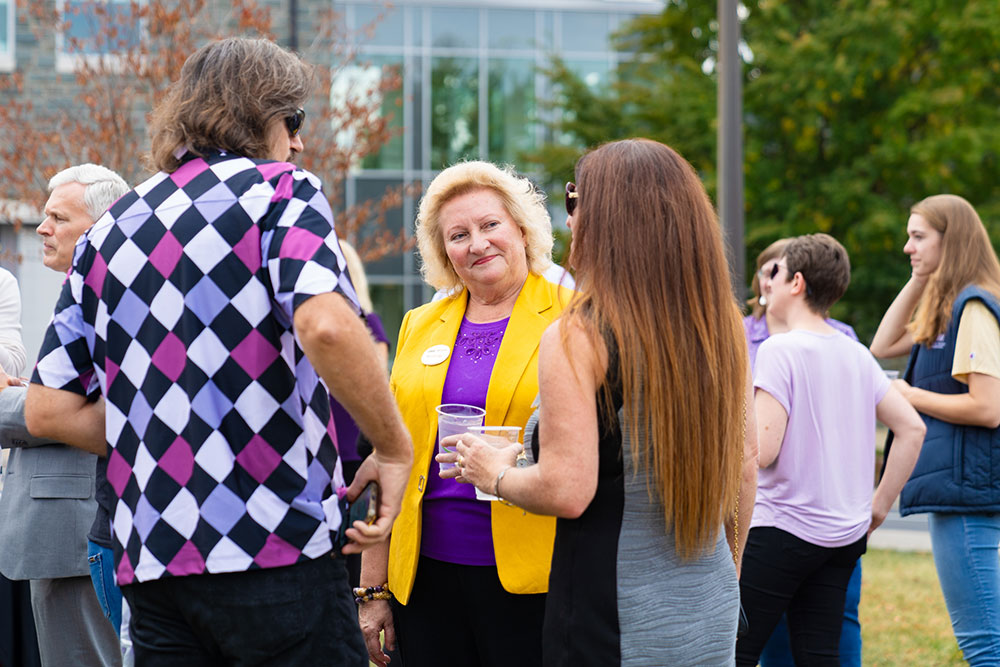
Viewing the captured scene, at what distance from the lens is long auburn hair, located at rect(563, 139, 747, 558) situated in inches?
89.7

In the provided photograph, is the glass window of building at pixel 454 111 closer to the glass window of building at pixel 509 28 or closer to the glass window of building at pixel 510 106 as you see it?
the glass window of building at pixel 510 106

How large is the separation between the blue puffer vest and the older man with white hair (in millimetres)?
3234

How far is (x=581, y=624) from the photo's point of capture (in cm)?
231

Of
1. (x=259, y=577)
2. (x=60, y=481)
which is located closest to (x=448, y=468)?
(x=259, y=577)

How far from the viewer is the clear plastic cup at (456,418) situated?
2793 mm

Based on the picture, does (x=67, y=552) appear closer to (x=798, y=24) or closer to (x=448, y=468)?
(x=448, y=468)

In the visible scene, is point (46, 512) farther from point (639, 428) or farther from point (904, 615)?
point (904, 615)

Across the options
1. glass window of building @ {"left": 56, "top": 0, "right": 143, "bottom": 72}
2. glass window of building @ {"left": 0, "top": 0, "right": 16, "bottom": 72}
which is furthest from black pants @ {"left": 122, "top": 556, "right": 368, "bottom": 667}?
glass window of building @ {"left": 0, "top": 0, "right": 16, "bottom": 72}

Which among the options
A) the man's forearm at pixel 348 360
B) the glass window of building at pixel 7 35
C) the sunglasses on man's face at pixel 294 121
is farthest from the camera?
the glass window of building at pixel 7 35

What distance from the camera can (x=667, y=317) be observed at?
7.63ft

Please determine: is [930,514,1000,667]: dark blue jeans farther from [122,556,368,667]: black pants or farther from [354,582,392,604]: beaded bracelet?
[122,556,368,667]: black pants

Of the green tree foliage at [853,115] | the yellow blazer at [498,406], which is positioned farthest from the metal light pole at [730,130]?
the green tree foliage at [853,115]

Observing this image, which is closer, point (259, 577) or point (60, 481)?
point (259, 577)

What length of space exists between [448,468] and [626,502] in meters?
0.81
